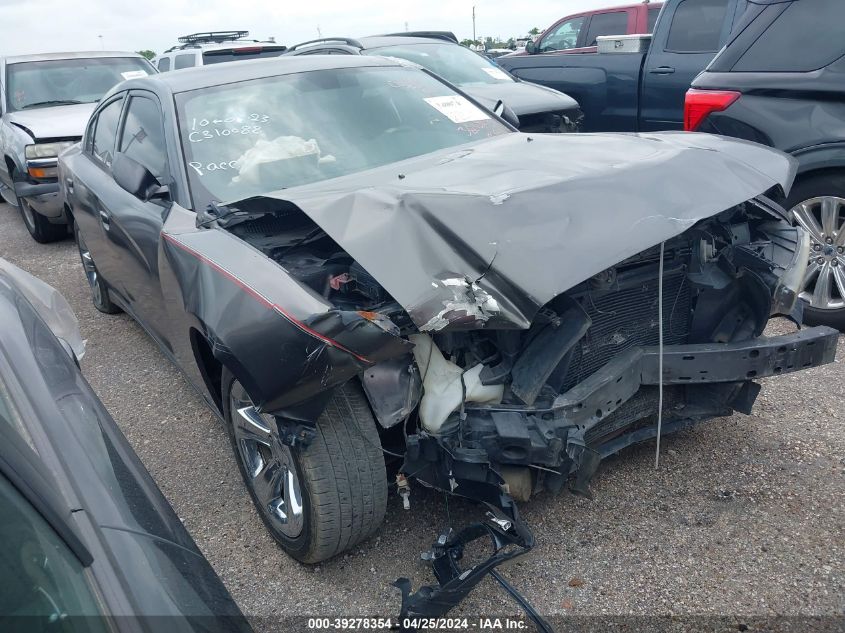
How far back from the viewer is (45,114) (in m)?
7.59

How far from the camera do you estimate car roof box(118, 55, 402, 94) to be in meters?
3.61

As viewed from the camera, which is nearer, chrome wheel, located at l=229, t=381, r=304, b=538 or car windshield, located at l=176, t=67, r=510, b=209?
chrome wheel, located at l=229, t=381, r=304, b=538

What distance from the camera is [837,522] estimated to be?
262 centimetres

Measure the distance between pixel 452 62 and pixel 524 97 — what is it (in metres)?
1.33

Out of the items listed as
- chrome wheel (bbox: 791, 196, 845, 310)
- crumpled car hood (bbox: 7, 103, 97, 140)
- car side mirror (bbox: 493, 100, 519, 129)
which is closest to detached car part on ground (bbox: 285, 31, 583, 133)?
car side mirror (bbox: 493, 100, 519, 129)

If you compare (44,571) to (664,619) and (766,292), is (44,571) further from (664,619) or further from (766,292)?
(766,292)

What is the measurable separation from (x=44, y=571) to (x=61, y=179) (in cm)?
469

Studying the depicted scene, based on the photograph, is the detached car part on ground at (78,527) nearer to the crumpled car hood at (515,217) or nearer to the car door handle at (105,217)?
the crumpled car hood at (515,217)

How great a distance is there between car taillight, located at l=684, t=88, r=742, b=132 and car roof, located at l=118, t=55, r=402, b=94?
192cm

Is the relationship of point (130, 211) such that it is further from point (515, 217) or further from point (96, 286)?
point (515, 217)

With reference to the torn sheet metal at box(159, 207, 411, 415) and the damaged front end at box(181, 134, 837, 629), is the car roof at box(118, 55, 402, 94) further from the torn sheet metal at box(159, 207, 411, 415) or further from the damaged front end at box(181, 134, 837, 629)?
the torn sheet metal at box(159, 207, 411, 415)

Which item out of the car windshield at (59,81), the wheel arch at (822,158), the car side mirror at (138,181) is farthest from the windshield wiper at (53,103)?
the wheel arch at (822,158)

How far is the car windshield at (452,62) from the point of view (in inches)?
302

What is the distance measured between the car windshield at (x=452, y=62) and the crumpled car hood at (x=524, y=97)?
0.86 feet
